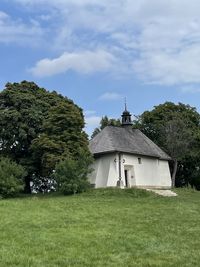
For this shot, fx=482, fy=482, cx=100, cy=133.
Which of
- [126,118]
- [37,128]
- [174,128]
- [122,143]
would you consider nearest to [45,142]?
[37,128]

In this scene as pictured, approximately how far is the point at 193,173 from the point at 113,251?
43.1 metres

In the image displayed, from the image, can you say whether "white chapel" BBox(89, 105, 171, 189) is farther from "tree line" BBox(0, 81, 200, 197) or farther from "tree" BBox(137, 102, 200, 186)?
"tree line" BBox(0, 81, 200, 197)

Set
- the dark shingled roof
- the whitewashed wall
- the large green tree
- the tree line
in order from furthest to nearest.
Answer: the dark shingled roof → the whitewashed wall → the large green tree → the tree line

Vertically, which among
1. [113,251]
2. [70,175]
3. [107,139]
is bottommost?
[113,251]

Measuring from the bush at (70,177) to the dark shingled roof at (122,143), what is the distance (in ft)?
21.7

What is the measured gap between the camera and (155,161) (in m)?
43.7

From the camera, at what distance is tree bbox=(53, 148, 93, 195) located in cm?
3189

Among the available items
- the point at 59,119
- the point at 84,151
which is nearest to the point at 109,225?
the point at 84,151

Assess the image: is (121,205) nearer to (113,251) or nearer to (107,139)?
(113,251)

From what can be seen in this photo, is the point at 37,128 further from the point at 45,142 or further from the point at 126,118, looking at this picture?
the point at 126,118

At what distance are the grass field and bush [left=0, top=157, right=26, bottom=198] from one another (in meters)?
9.59

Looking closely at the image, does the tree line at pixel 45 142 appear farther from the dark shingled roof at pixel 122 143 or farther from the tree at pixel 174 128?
the dark shingled roof at pixel 122 143

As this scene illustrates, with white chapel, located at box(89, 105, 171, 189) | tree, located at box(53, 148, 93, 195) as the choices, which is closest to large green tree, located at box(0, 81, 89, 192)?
tree, located at box(53, 148, 93, 195)

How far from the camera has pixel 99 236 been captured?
546 inches
